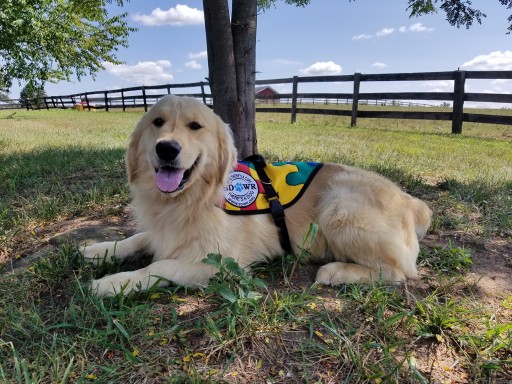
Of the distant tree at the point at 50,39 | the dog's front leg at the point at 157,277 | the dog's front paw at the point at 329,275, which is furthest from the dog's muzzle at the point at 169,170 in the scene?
the distant tree at the point at 50,39

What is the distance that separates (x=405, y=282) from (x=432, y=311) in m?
0.39

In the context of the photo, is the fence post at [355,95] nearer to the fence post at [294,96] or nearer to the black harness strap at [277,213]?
the fence post at [294,96]

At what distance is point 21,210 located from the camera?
10.8ft

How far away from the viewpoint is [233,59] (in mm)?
3588

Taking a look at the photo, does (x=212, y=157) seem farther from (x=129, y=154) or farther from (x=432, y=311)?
(x=432, y=311)

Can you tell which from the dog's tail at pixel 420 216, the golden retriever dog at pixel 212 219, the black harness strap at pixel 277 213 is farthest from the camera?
the dog's tail at pixel 420 216

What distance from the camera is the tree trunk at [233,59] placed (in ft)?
11.4

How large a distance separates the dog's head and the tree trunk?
1.21 m

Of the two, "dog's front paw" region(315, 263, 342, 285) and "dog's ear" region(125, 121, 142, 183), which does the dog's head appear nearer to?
"dog's ear" region(125, 121, 142, 183)

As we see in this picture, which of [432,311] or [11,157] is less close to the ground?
[11,157]

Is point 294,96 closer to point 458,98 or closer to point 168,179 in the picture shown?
point 458,98

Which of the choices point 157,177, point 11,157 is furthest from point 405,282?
point 11,157

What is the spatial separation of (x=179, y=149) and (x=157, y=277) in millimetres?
735

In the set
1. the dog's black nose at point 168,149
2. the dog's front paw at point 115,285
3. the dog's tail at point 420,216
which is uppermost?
the dog's black nose at point 168,149
